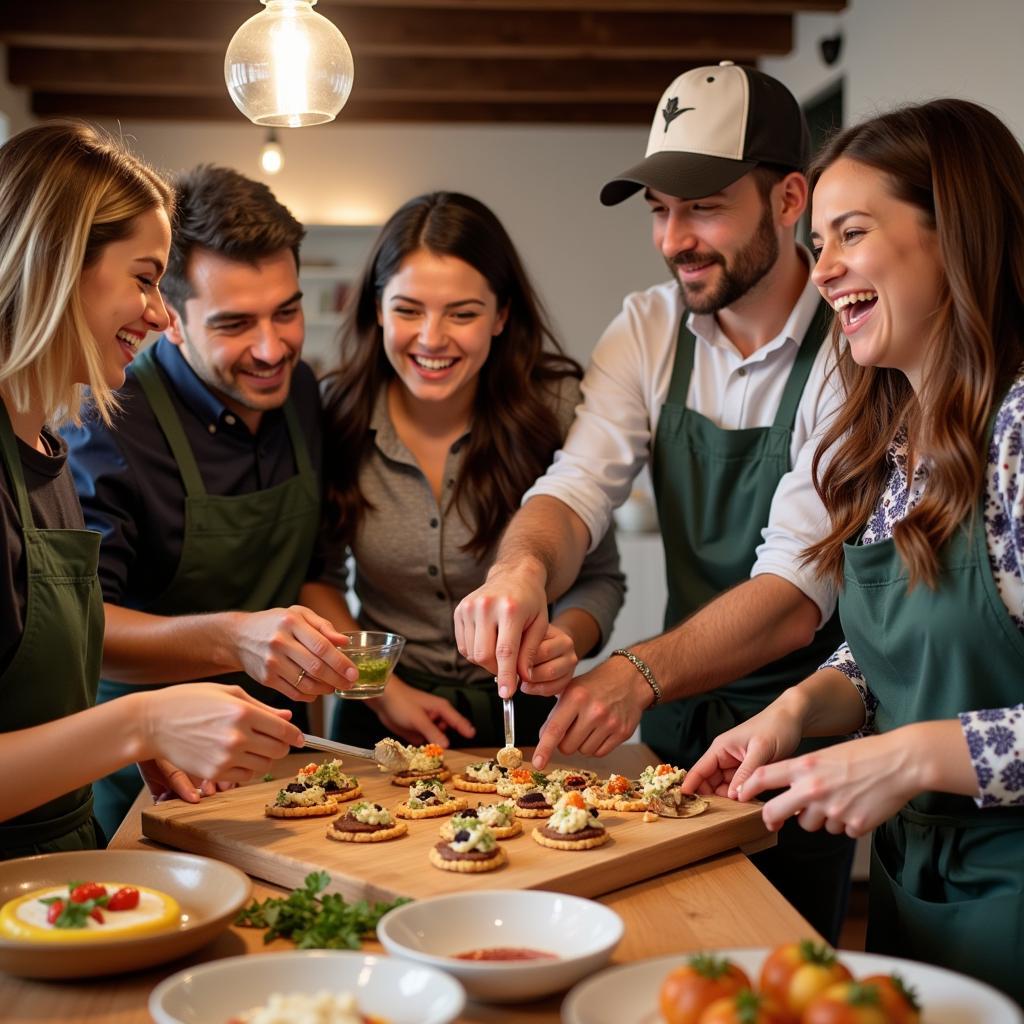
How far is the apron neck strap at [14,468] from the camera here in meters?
1.87

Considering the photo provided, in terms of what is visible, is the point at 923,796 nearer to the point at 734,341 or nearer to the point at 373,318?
the point at 734,341

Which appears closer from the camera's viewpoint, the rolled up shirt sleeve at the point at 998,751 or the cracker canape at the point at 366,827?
the rolled up shirt sleeve at the point at 998,751

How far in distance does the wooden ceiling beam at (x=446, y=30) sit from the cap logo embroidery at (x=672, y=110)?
4.85 m

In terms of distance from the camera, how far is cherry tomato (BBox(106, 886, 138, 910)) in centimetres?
148

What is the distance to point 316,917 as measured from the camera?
1.54 metres

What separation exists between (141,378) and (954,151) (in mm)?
1662

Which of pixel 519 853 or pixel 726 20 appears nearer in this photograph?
pixel 519 853

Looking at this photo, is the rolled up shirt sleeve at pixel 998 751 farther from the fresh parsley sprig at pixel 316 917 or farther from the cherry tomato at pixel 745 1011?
the fresh parsley sprig at pixel 316 917

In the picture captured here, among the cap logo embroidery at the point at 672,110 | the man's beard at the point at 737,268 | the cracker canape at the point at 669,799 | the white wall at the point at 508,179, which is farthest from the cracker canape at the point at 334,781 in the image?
the white wall at the point at 508,179

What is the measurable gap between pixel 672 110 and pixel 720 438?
724mm

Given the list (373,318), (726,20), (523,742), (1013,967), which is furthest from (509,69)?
(1013,967)

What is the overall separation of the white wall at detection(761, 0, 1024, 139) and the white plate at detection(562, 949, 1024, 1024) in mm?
3185

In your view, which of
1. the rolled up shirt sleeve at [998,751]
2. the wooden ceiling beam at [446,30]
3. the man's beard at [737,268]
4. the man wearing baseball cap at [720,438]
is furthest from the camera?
the wooden ceiling beam at [446,30]

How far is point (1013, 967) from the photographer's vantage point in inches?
65.5
